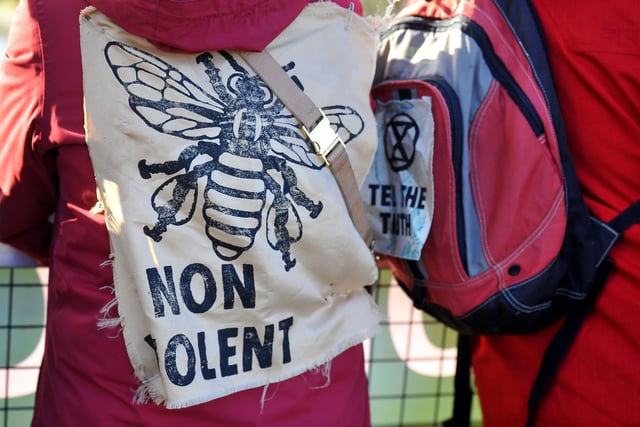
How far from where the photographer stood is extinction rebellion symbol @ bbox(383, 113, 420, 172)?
1799 millimetres

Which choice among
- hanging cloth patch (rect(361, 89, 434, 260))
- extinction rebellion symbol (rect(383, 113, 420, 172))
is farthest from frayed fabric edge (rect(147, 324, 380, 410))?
extinction rebellion symbol (rect(383, 113, 420, 172))

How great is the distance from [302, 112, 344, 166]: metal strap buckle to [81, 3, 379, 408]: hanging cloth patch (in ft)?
0.06

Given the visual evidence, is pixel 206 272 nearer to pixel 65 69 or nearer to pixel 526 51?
pixel 65 69

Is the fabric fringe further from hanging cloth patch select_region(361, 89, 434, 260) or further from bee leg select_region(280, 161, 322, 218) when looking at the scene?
hanging cloth patch select_region(361, 89, 434, 260)

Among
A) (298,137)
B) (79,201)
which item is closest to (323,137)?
(298,137)

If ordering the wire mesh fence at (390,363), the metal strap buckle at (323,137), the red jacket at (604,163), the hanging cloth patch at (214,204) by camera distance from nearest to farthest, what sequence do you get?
the hanging cloth patch at (214,204), the metal strap buckle at (323,137), the red jacket at (604,163), the wire mesh fence at (390,363)

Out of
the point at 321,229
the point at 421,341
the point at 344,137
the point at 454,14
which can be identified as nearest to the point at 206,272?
the point at 321,229

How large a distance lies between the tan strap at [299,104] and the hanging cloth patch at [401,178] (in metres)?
0.24

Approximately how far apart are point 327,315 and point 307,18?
641 millimetres

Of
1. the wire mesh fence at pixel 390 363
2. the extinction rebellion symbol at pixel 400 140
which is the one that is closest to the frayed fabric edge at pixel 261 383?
the extinction rebellion symbol at pixel 400 140

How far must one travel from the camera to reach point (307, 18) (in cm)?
159

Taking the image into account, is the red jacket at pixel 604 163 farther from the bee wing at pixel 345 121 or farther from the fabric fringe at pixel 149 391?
the fabric fringe at pixel 149 391

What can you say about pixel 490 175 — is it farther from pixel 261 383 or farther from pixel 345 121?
pixel 261 383

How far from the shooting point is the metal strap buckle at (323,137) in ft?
5.06
